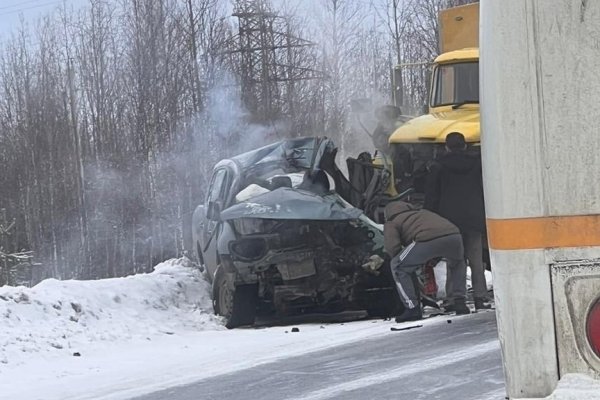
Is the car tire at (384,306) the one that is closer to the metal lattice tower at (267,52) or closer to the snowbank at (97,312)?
the snowbank at (97,312)

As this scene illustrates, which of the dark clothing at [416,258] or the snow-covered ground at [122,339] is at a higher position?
the dark clothing at [416,258]

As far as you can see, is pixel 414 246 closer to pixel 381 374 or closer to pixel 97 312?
pixel 381 374

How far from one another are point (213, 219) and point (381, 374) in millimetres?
4750

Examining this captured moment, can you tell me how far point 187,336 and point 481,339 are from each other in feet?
11.0

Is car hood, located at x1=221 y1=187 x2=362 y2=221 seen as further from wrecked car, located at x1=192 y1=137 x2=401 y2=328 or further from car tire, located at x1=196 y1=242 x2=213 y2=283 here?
car tire, located at x1=196 y1=242 x2=213 y2=283

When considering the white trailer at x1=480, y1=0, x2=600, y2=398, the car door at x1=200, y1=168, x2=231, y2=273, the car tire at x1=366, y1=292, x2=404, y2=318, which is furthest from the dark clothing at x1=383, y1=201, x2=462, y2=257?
the white trailer at x1=480, y1=0, x2=600, y2=398

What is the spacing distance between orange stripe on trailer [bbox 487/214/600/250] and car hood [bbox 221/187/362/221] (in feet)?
23.3

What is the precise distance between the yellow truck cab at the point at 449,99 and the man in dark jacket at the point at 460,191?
1.43ft

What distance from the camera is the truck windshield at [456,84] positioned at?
37.0ft

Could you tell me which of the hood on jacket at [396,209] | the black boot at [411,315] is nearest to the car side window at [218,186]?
the hood on jacket at [396,209]

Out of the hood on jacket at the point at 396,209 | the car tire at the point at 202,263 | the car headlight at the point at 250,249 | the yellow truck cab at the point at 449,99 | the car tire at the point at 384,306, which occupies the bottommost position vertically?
the car tire at the point at 384,306

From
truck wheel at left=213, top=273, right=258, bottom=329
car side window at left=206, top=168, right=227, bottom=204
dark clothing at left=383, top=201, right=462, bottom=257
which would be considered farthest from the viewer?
car side window at left=206, top=168, right=227, bottom=204

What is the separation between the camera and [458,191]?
926 cm

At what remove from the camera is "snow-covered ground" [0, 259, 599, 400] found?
700cm
